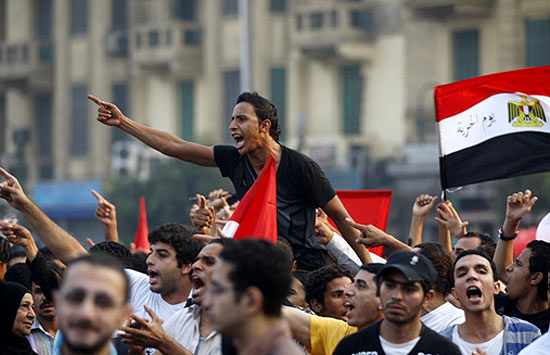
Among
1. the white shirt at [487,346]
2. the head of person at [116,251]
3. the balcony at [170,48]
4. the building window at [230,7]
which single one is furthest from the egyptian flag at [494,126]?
the balcony at [170,48]

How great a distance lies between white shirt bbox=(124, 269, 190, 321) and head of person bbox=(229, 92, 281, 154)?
109cm

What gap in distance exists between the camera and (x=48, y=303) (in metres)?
7.99

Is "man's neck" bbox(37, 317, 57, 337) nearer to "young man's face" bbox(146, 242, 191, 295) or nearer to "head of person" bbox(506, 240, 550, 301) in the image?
"young man's face" bbox(146, 242, 191, 295)

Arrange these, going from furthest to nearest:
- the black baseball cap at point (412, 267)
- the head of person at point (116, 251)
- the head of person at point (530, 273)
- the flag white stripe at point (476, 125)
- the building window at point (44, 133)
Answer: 1. the building window at point (44, 133)
2. the flag white stripe at point (476, 125)
3. the head of person at point (116, 251)
4. the head of person at point (530, 273)
5. the black baseball cap at point (412, 267)

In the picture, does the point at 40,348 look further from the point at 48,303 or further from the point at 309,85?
the point at 309,85

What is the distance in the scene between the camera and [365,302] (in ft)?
21.3

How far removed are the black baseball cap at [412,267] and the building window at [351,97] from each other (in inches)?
1013

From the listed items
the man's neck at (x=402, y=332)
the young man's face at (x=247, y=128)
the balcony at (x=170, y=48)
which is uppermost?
the young man's face at (x=247, y=128)

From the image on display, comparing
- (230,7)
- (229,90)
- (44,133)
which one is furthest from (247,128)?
(44,133)

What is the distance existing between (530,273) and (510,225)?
594 mm

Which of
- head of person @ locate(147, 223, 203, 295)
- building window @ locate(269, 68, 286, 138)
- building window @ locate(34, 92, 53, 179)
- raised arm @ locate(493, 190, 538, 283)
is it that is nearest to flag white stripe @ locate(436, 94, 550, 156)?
raised arm @ locate(493, 190, 538, 283)

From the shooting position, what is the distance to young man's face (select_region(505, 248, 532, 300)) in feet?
25.6

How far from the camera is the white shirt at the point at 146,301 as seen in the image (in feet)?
24.8

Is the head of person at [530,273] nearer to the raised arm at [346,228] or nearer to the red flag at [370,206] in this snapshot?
the raised arm at [346,228]
